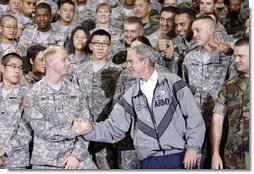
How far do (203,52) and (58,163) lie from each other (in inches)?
32.8

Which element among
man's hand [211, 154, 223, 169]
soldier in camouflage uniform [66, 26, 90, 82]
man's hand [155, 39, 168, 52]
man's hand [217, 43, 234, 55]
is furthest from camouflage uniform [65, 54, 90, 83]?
man's hand [211, 154, 223, 169]

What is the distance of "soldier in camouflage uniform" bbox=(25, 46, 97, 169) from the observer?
2287 millimetres

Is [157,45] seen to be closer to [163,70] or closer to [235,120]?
[163,70]

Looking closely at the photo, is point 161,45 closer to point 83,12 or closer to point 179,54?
point 179,54

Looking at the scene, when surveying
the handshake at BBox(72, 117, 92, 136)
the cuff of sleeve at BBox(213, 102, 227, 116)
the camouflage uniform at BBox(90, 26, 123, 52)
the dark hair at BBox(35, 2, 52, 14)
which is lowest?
the handshake at BBox(72, 117, 92, 136)

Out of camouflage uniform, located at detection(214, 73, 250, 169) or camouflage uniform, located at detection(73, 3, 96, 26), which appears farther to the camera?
camouflage uniform, located at detection(73, 3, 96, 26)

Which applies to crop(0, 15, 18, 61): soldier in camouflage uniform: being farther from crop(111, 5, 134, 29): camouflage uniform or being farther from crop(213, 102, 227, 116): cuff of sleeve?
crop(213, 102, 227, 116): cuff of sleeve

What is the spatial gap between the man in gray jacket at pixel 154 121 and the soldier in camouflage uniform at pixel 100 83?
0.05m

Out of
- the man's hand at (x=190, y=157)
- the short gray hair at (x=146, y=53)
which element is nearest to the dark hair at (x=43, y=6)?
the short gray hair at (x=146, y=53)

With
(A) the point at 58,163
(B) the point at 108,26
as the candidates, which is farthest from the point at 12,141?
(B) the point at 108,26

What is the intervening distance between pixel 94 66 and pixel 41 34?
0.30 m

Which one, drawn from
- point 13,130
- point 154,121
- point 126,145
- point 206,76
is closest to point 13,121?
point 13,130

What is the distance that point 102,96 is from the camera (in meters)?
2.32

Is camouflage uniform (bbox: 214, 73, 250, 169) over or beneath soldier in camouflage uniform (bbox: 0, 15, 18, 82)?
beneath
